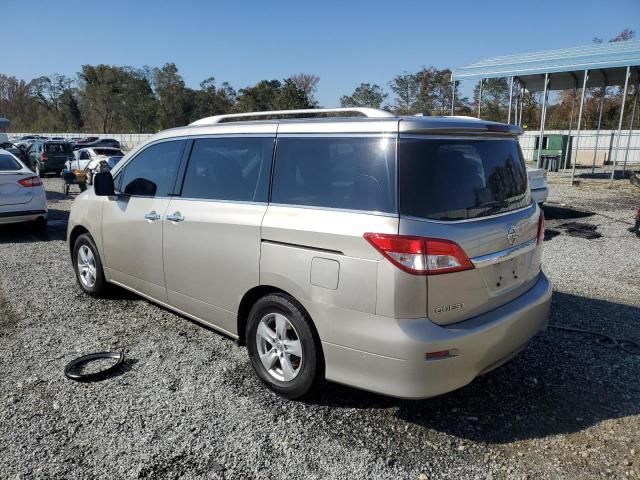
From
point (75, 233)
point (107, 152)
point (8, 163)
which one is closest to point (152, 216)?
point (75, 233)

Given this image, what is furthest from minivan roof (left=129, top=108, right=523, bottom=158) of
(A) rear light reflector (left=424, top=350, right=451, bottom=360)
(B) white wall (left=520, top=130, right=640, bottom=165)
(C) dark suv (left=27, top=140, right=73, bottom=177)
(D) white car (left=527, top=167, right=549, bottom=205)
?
(B) white wall (left=520, top=130, right=640, bottom=165)

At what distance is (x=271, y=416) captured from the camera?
10.1 ft

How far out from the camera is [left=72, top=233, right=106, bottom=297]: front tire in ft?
16.8

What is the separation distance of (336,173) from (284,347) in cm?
122

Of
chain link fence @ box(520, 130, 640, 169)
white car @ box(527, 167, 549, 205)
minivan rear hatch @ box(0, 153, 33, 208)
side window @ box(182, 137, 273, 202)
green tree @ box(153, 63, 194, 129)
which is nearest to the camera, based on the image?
side window @ box(182, 137, 273, 202)

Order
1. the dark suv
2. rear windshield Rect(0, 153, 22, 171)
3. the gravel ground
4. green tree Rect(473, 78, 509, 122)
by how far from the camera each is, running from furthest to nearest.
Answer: green tree Rect(473, 78, 509, 122)
the dark suv
rear windshield Rect(0, 153, 22, 171)
the gravel ground

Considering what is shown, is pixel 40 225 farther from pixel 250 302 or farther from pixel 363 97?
pixel 363 97

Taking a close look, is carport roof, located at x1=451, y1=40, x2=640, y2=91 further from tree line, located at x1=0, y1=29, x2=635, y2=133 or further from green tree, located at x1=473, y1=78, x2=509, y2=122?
green tree, located at x1=473, y1=78, x2=509, y2=122

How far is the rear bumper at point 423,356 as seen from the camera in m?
2.57

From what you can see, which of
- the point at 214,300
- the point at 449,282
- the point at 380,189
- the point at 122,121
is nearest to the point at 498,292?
the point at 449,282

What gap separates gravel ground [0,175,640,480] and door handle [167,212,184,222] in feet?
3.65

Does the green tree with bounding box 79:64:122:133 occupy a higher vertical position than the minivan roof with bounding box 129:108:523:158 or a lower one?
higher

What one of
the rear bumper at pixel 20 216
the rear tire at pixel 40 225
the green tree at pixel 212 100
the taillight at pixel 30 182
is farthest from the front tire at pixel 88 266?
the green tree at pixel 212 100

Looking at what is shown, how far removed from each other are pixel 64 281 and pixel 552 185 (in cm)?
1584
